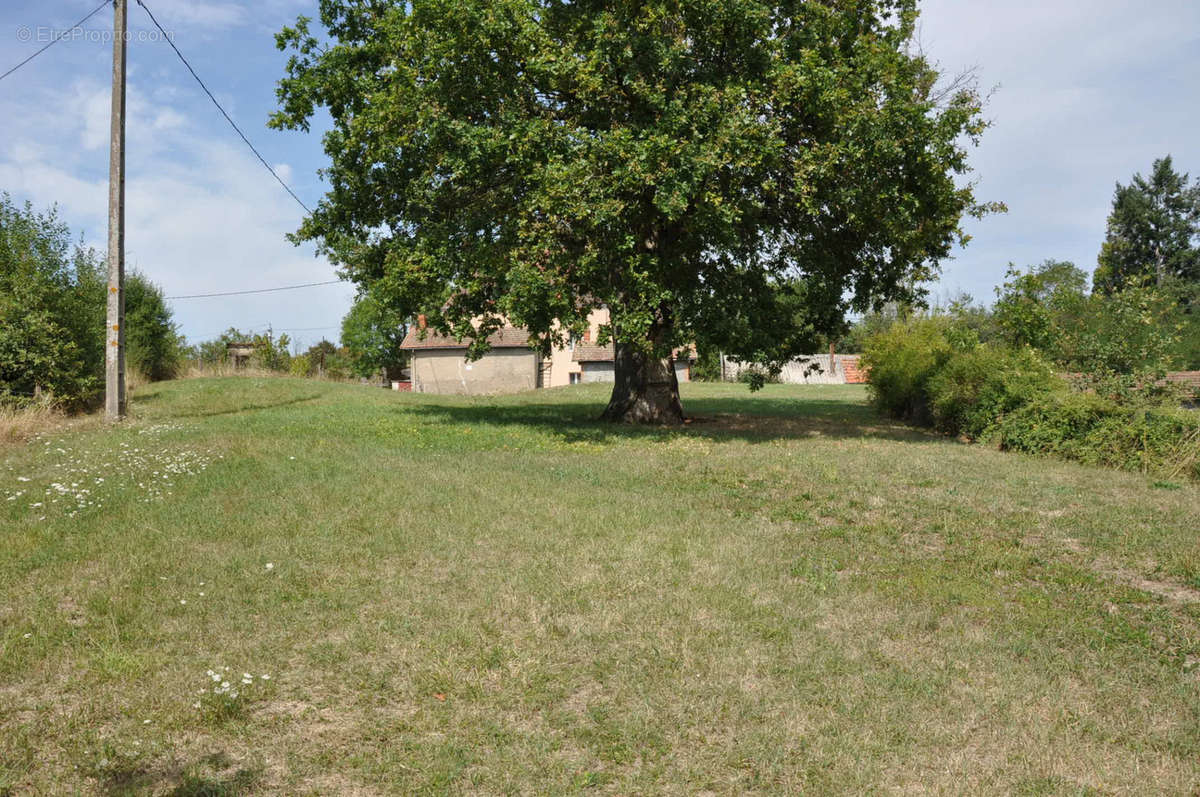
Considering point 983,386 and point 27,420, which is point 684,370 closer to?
point 983,386

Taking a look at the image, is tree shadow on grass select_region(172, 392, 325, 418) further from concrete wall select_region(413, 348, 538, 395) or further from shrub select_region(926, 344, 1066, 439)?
shrub select_region(926, 344, 1066, 439)

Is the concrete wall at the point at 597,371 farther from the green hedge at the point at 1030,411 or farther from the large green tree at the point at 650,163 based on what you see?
the large green tree at the point at 650,163

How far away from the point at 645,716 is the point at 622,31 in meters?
14.0

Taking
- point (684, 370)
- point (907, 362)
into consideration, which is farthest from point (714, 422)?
point (684, 370)

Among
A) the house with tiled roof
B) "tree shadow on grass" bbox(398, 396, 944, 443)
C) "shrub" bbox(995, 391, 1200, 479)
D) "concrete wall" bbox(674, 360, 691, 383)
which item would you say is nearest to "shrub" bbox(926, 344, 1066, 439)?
"shrub" bbox(995, 391, 1200, 479)

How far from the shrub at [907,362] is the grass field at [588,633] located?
30.4 ft

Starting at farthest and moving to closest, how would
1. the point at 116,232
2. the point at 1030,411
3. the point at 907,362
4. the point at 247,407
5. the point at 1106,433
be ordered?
the point at 247,407, the point at 907,362, the point at 116,232, the point at 1030,411, the point at 1106,433

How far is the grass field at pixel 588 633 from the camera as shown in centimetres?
369

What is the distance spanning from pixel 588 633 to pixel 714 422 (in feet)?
49.6

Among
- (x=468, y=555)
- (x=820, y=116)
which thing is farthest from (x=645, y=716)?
(x=820, y=116)

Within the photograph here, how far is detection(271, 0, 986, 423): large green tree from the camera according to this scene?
14164 mm

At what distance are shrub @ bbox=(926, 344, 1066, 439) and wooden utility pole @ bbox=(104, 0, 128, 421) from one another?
17.5 meters

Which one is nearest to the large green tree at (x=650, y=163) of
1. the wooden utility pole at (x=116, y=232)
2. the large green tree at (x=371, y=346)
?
the wooden utility pole at (x=116, y=232)

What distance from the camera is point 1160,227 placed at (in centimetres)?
6069
